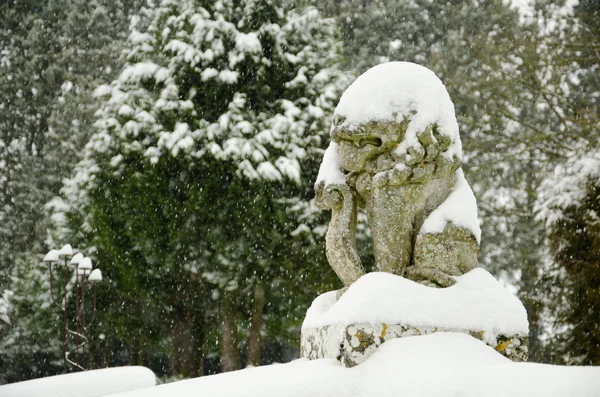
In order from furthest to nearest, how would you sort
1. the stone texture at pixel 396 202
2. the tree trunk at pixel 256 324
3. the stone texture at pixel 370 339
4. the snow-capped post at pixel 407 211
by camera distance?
the tree trunk at pixel 256 324
the stone texture at pixel 396 202
the snow-capped post at pixel 407 211
the stone texture at pixel 370 339

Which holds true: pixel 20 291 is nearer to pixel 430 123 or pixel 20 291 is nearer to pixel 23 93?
pixel 23 93

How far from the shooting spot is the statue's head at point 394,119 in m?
4.23

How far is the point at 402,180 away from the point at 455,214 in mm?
387

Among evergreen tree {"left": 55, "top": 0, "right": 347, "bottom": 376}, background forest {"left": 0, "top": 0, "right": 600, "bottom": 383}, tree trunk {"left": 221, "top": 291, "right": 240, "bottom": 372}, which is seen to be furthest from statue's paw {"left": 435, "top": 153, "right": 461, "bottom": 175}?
tree trunk {"left": 221, "top": 291, "right": 240, "bottom": 372}

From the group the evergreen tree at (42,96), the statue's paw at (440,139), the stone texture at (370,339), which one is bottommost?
the stone texture at (370,339)

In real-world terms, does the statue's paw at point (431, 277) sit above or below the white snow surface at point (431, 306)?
above

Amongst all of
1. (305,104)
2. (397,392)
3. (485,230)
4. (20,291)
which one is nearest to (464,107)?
(485,230)

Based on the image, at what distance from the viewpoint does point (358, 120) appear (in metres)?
4.26

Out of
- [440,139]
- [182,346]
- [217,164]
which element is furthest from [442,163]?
[182,346]

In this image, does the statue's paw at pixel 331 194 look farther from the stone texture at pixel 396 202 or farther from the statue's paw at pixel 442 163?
the statue's paw at pixel 442 163

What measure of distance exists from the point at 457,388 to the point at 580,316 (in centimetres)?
821

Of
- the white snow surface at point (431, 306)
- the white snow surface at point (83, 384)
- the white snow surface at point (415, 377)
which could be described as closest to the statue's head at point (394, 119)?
the white snow surface at point (431, 306)

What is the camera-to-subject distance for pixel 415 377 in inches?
130

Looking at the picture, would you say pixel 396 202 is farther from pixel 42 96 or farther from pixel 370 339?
pixel 42 96
